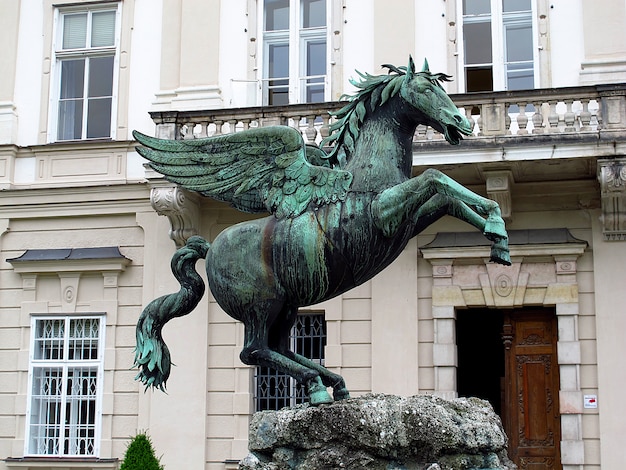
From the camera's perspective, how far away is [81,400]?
14.2 meters

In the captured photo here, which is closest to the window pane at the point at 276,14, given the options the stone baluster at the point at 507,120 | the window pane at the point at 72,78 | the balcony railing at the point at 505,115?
the balcony railing at the point at 505,115

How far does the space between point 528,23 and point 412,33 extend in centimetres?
153

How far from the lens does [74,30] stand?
608 inches

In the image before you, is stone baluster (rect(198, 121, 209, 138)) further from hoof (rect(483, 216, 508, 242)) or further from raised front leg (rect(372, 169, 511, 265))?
hoof (rect(483, 216, 508, 242))

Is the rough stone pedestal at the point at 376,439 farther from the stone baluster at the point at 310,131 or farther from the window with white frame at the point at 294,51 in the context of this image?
the window with white frame at the point at 294,51

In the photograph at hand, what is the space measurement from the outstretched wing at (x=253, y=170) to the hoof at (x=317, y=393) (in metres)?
0.87

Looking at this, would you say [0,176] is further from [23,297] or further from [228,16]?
[228,16]

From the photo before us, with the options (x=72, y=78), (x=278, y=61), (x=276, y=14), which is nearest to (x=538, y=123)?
(x=278, y=61)

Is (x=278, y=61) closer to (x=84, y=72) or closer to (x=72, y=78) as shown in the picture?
(x=84, y=72)

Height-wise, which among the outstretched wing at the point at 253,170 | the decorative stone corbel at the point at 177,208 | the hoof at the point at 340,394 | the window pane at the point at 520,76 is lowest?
the hoof at the point at 340,394

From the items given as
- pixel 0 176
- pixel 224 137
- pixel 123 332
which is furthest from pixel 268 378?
pixel 224 137

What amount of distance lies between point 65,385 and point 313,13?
619 centimetres

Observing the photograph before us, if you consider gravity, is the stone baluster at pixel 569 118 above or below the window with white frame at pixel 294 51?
below

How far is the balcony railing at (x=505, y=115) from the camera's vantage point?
40.2 feet
